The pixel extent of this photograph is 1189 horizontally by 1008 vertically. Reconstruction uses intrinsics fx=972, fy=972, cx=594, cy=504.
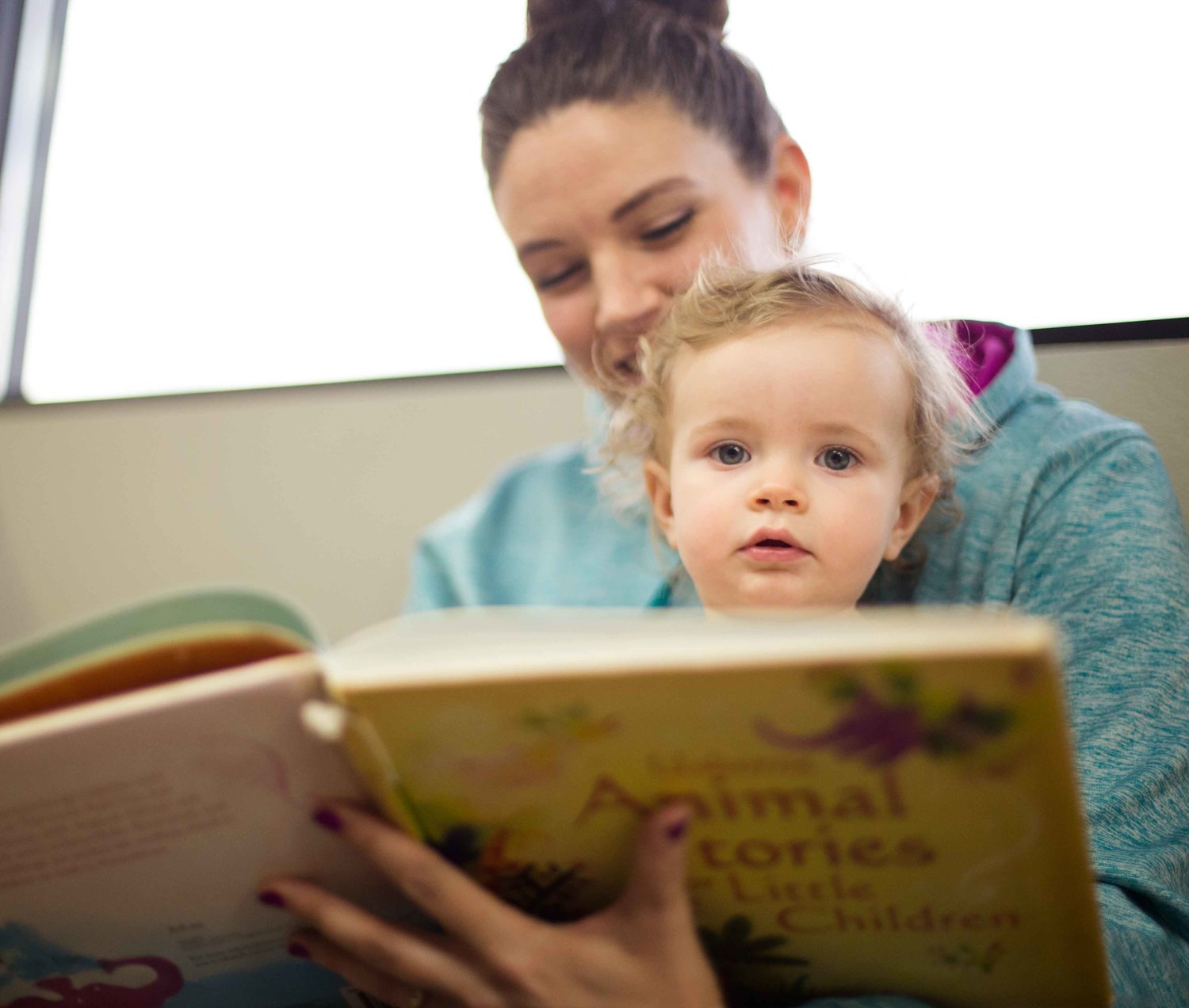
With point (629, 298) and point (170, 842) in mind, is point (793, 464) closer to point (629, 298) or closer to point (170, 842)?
point (629, 298)

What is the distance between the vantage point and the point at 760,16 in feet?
3.92

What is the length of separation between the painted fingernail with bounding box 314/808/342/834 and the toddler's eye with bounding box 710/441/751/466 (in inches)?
17.6

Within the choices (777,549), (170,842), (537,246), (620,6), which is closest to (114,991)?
(170,842)

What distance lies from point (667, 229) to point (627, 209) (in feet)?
0.16

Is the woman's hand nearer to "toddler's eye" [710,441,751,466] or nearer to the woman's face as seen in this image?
"toddler's eye" [710,441,751,466]

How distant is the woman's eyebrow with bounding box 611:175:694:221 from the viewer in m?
1.00

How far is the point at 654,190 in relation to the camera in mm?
1004

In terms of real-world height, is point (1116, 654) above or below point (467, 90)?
below

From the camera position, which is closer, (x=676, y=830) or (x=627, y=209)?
(x=676, y=830)

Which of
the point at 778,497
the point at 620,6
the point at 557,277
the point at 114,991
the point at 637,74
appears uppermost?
the point at 620,6

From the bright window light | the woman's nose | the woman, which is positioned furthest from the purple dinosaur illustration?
the bright window light

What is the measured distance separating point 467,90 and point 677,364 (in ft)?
2.30

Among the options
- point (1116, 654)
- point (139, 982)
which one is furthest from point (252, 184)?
point (1116, 654)

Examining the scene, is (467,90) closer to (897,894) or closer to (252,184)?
(252,184)
